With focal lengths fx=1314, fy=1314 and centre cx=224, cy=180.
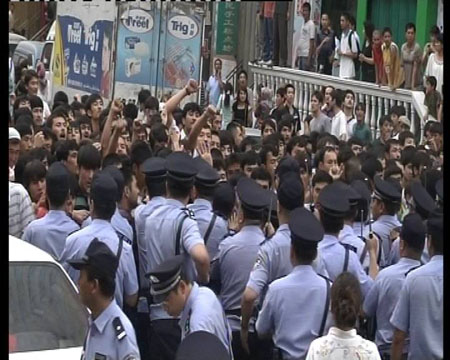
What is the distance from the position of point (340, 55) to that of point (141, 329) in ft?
43.5

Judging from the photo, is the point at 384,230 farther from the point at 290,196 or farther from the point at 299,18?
the point at 299,18

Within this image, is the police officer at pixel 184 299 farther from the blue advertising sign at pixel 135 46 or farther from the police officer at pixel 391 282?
the blue advertising sign at pixel 135 46

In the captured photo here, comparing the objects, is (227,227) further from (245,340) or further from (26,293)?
(26,293)

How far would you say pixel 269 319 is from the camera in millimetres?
7305

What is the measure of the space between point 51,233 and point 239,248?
47.8 inches

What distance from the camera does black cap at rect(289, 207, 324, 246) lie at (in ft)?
23.8

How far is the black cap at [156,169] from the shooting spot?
Answer: 8.78 meters

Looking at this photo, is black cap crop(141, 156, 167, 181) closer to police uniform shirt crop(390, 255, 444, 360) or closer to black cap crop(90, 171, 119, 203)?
black cap crop(90, 171, 119, 203)

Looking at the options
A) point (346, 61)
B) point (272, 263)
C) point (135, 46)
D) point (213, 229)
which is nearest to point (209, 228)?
point (213, 229)

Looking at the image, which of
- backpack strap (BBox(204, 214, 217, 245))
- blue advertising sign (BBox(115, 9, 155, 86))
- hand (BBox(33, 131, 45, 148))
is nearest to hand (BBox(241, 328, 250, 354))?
backpack strap (BBox(204, 214, 217, 245))

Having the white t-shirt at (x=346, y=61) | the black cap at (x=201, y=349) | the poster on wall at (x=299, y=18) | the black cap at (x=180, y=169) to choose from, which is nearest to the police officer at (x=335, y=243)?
the black cap at (x=180, y=169)

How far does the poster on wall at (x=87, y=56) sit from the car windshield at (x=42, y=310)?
11.1 m

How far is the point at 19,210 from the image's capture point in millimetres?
8914

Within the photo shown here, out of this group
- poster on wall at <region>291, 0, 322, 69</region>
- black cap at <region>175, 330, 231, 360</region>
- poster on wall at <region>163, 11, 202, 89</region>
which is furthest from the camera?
poster on wall at <region>291, 0, 322, 69</region>
